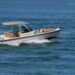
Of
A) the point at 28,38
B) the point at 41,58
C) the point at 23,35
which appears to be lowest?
the point at 41,58

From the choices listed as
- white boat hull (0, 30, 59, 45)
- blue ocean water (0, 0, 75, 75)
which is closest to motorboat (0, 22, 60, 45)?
white boat hull (0, 30, 59, 45)

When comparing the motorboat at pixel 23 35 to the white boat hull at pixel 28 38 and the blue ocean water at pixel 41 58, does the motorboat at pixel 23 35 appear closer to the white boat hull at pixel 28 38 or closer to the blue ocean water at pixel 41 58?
Answer: the white boat hull at pixel 28 38

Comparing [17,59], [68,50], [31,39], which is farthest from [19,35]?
[17,59]

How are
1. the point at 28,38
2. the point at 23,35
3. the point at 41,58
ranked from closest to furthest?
the point at 41,58 < the point at 23,35 < the point at 28,38

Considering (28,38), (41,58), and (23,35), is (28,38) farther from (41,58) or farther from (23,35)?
(41,58)

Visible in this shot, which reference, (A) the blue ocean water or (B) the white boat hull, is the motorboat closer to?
(B) the white boat hull

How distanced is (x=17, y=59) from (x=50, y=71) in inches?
273

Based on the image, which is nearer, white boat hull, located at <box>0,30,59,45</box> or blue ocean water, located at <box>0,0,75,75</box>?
blue ocean water, located at <box>0,0,75,75</box>

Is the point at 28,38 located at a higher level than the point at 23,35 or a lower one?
lower

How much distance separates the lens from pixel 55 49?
62.4 metres

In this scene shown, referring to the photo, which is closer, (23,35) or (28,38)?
(23,35)

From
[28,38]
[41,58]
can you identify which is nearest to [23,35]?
[28,38]

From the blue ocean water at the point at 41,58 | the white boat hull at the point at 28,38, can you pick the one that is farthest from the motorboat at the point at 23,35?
the blue ocean water at the point at 41,58

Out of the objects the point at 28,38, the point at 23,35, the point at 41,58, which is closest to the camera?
the point at 41,58
